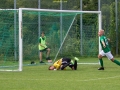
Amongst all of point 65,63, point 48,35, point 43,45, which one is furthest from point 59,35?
point 65,63

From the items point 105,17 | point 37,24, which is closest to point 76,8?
point 105,17

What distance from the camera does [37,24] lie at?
26359 mm

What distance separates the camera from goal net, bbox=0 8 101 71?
22.5 meters

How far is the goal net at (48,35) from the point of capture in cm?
2247

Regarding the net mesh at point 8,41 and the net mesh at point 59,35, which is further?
the net mesh at point 59,35

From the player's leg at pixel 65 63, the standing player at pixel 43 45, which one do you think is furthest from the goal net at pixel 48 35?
the player's leg at pixel 65 63

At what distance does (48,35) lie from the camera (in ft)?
86.3

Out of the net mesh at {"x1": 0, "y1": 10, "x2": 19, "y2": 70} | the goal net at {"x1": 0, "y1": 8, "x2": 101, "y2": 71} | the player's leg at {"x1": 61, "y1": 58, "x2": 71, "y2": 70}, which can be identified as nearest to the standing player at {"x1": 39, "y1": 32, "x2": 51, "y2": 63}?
the goal net at {"x1": 0, "y1": 8, "x2": 101, "y2": 71}

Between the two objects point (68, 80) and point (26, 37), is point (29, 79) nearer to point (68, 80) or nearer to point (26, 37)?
point (68, 80)

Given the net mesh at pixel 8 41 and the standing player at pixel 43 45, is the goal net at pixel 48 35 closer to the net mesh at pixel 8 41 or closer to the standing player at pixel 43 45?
the net mesh at pixel 8 41

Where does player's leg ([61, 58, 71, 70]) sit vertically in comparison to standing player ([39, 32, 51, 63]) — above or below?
below

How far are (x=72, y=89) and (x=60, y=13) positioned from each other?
12.1m

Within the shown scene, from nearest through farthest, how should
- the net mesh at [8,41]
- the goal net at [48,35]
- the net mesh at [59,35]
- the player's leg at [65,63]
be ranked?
the player's leg at [65,63], the net mesh at [8,41], the goal net at [48,35], the net mesh at [59,35]

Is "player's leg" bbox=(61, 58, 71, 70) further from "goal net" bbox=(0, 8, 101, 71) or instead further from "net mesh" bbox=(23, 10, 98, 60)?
"net mesh" bbox=(23, 10, 98, 60)
